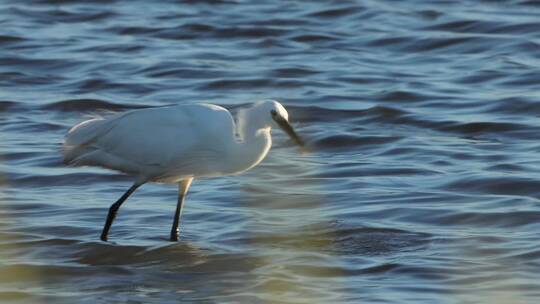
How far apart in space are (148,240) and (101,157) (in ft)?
2.04

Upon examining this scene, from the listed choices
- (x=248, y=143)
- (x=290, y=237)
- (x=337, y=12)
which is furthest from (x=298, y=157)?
(x=337, y=12)

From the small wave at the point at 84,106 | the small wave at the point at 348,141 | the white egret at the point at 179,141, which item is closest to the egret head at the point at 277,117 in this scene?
the white egret at the point at 179,141

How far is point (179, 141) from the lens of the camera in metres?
8.48

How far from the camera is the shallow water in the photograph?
795 centimetres

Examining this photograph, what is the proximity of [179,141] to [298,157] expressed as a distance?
10.3 ft

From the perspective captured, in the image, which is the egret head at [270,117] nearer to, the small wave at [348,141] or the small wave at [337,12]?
the small wave at [348,141]

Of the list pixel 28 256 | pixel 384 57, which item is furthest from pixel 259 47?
pixel 28 256

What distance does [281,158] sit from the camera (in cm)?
1147

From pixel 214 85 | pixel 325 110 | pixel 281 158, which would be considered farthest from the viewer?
Result: pixel 214 85

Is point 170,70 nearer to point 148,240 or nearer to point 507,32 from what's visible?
point 507,32

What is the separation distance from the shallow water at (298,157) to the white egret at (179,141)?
48cm

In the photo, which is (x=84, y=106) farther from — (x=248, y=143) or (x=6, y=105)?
(x=248, y=143)

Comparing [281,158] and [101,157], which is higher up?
[101,157]

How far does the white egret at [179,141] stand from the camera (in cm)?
847
